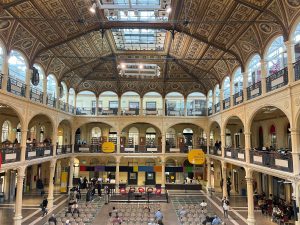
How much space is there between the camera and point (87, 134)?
1255 inches

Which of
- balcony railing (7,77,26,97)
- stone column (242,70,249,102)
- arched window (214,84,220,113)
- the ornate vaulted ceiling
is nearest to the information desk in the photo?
arched window (214,84,220,113)

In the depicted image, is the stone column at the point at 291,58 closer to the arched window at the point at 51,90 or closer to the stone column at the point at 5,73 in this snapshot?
the stone column at the point at 5,73

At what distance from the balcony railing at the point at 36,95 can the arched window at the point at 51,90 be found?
1.76 meters

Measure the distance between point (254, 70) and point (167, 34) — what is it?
22.6ft

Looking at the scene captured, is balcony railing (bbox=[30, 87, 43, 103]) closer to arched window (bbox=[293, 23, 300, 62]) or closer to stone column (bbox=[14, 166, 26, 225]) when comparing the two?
stone column (bbox=[14, 166, 26, 225])

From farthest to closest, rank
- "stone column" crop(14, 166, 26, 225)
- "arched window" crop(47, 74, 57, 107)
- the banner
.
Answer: the banner < "arched window" crop(47, 74, 57, 107) < "stone column" crop(14, 166, 26, 225)

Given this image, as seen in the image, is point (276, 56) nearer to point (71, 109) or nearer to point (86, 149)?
point (71, 109)

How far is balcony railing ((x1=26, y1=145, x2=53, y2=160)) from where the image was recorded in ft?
59.3

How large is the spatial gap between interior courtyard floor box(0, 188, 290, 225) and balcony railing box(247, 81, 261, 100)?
28.0 feet

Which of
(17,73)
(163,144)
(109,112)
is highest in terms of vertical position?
(17,73)

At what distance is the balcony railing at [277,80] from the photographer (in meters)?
12.8

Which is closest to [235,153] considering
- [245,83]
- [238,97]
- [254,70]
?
[238,97]

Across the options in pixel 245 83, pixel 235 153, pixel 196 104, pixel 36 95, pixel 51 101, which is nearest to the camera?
pixel 245 83

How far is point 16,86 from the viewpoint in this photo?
16.1 metres
